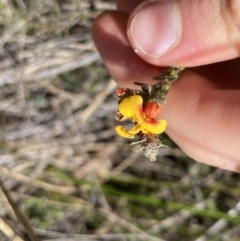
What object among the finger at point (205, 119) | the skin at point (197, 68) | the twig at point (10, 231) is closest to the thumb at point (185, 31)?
the skin at point (197, 68)

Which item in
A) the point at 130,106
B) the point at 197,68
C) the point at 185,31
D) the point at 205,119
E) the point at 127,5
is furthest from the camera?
the point at 127,5

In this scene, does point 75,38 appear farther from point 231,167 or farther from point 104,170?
point 231,167

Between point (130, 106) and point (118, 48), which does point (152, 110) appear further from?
point (118, 48)

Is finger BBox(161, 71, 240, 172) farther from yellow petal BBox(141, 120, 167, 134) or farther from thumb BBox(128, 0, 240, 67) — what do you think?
yellow petal BBox(141, 120, 167, 134)

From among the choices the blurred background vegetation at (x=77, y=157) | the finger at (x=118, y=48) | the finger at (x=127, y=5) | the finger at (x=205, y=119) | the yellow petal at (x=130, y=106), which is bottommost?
the blurred background vegetation at (x=77, y=157)

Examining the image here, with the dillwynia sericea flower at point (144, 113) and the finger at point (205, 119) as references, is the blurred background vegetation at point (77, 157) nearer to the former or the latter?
the finger at point (205, 119)

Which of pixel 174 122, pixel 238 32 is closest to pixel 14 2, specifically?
pixel 174 122

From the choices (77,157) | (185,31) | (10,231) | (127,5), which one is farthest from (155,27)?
(77,157)
